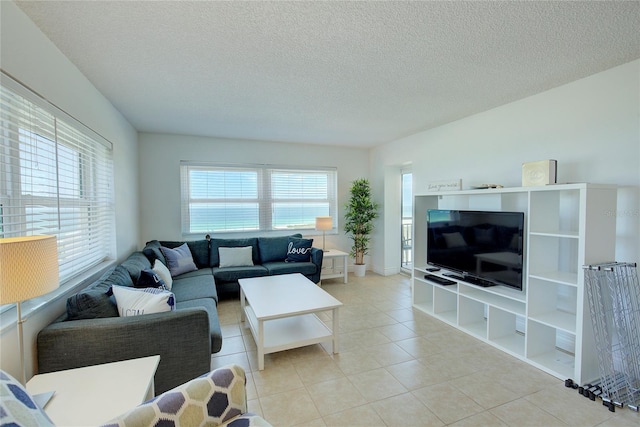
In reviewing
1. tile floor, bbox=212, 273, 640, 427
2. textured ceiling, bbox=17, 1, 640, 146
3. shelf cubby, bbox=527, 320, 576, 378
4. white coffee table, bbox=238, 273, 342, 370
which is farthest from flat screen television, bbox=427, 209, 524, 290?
white coffee table, bbox=238, 273, 342, 370

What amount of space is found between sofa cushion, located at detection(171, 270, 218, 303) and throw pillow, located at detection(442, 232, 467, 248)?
2608 millimetres

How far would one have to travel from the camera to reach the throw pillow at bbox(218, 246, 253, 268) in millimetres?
4282

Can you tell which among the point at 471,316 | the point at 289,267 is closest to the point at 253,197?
the point at 289,267

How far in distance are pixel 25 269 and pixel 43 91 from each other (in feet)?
4.32

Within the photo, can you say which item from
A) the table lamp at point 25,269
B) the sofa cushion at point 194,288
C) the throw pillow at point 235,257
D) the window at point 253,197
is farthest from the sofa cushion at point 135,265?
the window at point 253,197

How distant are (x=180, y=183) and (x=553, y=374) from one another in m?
4.98

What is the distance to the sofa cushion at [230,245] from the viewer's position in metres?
4.42

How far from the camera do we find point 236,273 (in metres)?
4.08

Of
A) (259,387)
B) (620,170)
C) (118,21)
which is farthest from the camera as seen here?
(620,170)

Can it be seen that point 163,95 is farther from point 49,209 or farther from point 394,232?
point 394,232

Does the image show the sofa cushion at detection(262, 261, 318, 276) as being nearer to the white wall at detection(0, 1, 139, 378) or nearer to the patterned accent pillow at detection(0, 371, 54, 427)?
the white wall at detection(0, 1, 139, 378)

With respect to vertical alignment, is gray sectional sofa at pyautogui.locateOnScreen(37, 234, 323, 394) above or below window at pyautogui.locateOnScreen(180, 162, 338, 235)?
below

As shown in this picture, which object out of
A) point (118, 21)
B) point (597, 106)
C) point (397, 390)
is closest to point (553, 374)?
point (397, 390)

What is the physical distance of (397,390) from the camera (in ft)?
7.08
